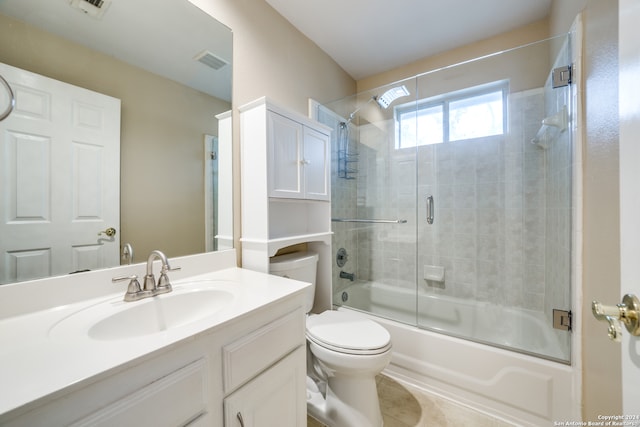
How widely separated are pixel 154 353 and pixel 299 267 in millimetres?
935

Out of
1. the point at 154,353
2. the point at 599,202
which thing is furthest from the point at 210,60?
the point at 599,202

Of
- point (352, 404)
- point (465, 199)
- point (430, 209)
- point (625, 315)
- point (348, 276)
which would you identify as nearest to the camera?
point (625, 315)

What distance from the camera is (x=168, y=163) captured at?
1.10 m


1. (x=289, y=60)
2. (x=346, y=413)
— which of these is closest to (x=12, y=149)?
→ (x=289, y=60)

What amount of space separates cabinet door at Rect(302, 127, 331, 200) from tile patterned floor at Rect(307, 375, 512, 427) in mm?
1283

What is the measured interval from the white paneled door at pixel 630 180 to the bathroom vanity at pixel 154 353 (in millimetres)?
835

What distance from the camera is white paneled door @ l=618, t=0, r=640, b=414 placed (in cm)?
45

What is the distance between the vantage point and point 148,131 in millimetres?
1030

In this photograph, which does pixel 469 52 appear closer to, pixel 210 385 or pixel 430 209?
pixel 430 209

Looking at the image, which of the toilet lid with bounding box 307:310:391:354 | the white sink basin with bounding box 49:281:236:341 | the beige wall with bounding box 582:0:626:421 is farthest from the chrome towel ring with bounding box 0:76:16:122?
the beige wall with bounding box 582:0:626:421

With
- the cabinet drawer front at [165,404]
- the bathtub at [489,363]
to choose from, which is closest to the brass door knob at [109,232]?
the cabinet drawer front at [165,404]

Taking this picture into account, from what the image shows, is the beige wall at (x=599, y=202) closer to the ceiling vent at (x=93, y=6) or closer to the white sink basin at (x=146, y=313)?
the white sink basin at (x=146, y=313)

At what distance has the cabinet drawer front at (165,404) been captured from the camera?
0.50 m

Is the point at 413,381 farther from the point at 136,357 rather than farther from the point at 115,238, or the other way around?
the point at 115,238
